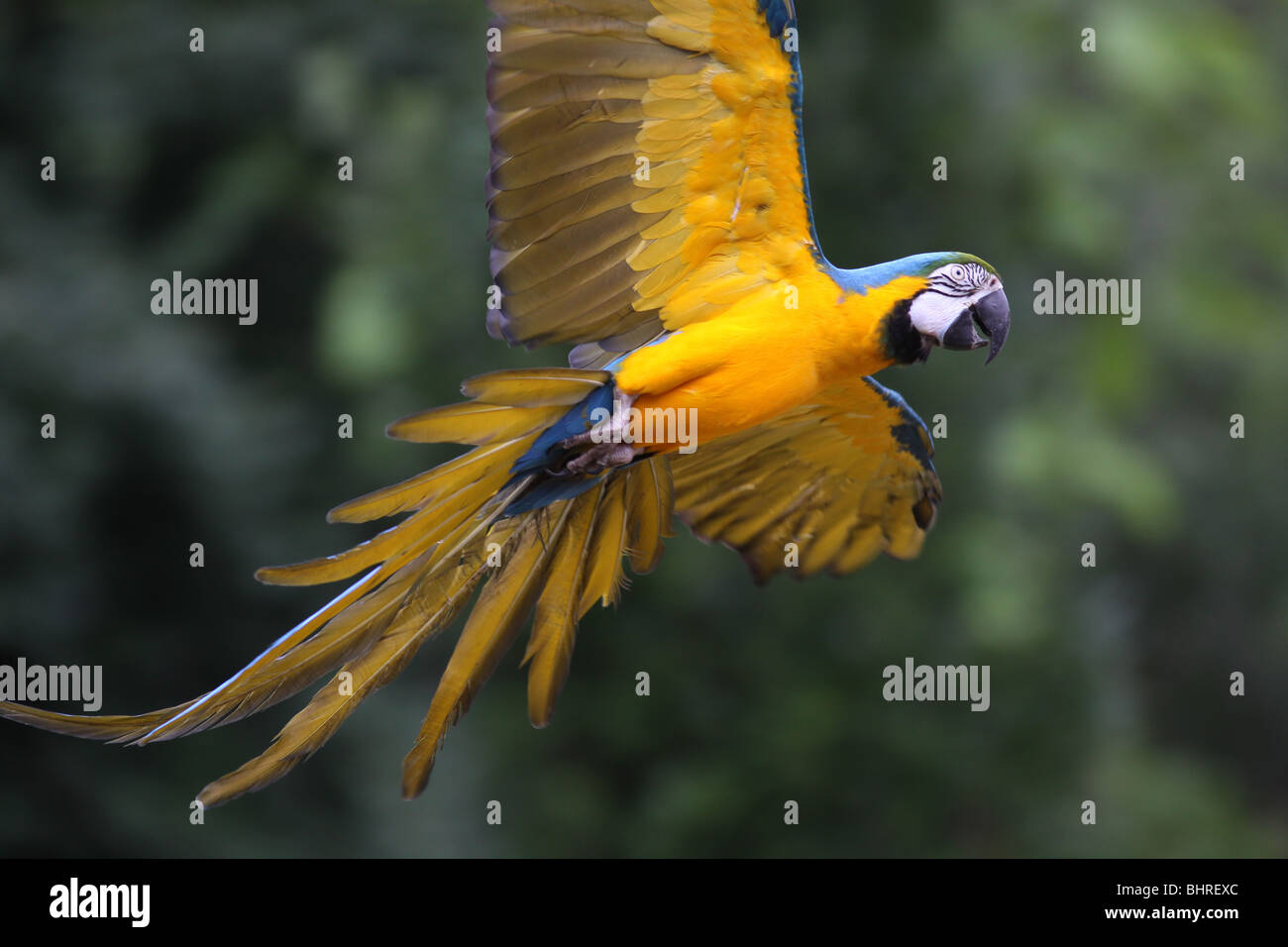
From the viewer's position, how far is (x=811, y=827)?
585cm

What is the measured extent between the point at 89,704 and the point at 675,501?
2.44 meters

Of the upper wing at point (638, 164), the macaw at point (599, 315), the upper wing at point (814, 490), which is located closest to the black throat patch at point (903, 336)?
the macaw at point (599, 315)

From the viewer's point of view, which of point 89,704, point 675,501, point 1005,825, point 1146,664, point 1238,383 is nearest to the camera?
point 675,501

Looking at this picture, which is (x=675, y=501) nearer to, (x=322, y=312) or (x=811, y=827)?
(x=322, y=312)

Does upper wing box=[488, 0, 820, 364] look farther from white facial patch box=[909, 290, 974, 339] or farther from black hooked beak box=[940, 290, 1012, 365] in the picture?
black hooked beak box=[940, 290, 1012, 365]

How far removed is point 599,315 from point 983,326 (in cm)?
93

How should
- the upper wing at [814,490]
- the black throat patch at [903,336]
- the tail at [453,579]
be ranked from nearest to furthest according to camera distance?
the tail at [453,579] < the black throat patch at [903,336] < the upper wing at [814,490]

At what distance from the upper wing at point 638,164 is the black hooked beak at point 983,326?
39 centimetres

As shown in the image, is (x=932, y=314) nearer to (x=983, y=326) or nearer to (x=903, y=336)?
(x=903, y=336)

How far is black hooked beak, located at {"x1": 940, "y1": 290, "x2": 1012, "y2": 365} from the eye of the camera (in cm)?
327

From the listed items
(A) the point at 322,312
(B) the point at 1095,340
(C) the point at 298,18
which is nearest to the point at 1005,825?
(B) the point at 1095,340

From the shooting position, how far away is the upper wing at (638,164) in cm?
303

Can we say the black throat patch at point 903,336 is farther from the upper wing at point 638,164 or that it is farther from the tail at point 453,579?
the tail at point 453,579

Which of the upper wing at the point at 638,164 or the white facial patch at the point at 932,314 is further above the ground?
the upper wing at the point at 638,164
